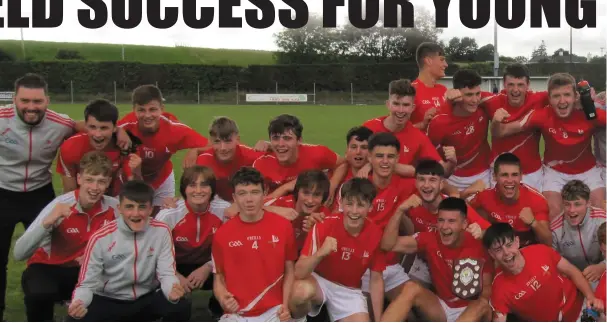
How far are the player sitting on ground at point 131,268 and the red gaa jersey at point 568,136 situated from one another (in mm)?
3705

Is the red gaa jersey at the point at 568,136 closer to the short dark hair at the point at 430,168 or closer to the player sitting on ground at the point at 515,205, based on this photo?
the player sitting on ground at the point at 515,205

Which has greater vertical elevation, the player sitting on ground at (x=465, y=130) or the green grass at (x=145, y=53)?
the green grass at (x=145, y=53)

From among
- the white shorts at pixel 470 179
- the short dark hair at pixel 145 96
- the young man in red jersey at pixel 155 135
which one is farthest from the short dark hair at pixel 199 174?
the white shorts at pixel 470 179

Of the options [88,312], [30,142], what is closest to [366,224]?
[88,312]

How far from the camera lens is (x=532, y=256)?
15.4ft

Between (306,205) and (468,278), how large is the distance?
131 cm

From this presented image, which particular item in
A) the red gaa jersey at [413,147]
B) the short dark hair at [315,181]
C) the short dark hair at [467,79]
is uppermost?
the short dark hair at [467,79]

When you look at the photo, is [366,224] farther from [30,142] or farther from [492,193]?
[30,142]

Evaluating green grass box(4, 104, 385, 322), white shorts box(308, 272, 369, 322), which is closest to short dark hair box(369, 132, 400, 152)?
white shorts box(308, 272, 369, 322)

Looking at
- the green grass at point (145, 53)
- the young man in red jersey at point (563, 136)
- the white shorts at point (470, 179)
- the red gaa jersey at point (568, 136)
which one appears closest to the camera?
the young man in red jersey at point (563, 136)

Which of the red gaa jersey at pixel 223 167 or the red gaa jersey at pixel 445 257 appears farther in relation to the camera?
the red gaa jersey at pixel 223 167

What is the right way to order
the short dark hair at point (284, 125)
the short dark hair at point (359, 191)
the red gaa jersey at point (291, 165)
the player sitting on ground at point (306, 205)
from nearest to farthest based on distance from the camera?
the short dark hair at point (359, 191), the player sitting on ground at point (306, 205), the short dark hair at point (284, 125), the red gaa jersey at point (291, 165)

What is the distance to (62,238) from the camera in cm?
498

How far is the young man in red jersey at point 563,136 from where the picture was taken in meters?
6.08
